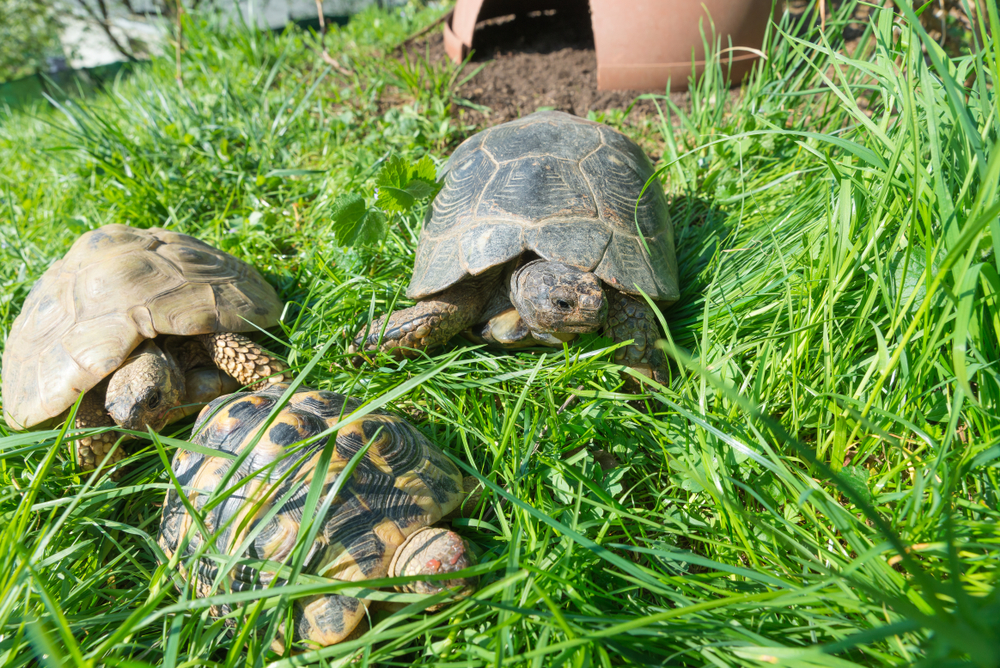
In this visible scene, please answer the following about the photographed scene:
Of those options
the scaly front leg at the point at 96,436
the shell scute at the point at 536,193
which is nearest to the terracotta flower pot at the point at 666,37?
the shell scute at the point at 536,193

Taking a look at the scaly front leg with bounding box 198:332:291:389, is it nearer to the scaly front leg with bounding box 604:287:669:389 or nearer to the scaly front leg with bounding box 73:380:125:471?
the scaly front leg with bounding box 73:380:125:471

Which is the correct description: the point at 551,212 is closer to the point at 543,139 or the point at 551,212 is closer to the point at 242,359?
the point at 543,139

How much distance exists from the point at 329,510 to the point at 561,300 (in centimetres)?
108

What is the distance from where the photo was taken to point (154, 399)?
197 cm

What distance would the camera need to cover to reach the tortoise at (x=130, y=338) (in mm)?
2016

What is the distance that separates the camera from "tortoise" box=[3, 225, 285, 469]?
6.61ft

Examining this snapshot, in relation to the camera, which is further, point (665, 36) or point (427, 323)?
point (665, 36)

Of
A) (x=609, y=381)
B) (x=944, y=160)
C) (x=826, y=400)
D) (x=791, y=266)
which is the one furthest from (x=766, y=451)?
(x=944, y=160)

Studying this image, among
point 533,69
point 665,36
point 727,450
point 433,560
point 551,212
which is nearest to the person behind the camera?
point 433,560

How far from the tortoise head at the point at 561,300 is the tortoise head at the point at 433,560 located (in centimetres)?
87

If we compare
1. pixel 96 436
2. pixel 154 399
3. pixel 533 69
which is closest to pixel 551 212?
pixel 154 399

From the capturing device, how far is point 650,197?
2.40m

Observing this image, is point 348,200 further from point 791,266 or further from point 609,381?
point 791,266

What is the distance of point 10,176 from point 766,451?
6271mm
